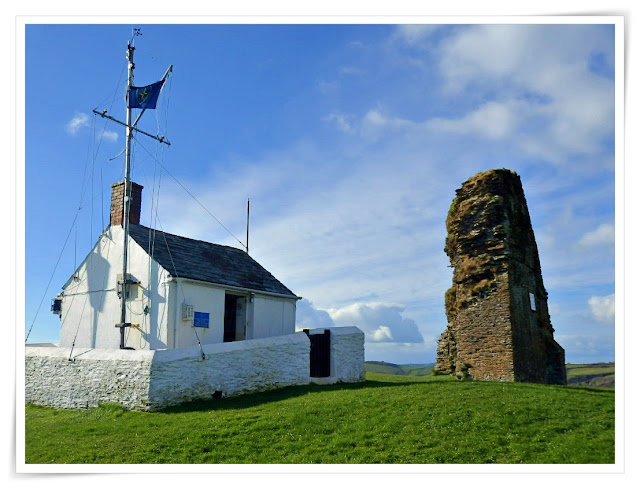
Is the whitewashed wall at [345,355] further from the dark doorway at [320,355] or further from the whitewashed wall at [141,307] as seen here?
the whitewashed wall at [141,307]

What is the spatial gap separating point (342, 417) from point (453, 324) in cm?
1089

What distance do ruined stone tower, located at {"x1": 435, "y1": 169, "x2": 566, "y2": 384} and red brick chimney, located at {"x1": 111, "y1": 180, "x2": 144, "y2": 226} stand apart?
1265cm

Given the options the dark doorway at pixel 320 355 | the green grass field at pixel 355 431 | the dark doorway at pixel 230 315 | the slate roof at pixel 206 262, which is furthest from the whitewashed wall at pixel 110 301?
the dark doorway at pixel 320 355

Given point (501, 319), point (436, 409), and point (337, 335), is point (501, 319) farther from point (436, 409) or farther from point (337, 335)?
point (436, 409)

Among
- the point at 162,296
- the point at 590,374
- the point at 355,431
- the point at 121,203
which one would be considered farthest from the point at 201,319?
the point at 590,374

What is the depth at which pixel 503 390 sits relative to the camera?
15.7 meters

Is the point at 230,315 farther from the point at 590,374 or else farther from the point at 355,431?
the point at 590,374

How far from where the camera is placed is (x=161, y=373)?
1573 centimetres

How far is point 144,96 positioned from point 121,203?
443 cm

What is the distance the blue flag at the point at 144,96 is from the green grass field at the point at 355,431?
10.4 meters

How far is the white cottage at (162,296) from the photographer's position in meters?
19.8

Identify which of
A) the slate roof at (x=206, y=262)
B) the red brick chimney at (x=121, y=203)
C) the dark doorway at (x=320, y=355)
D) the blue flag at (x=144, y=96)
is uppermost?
the blue flag at (x=144, y=96)
